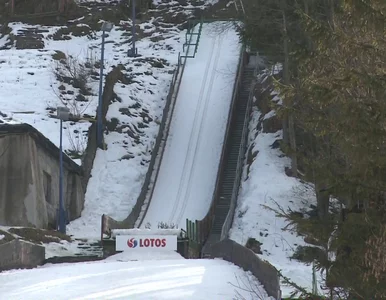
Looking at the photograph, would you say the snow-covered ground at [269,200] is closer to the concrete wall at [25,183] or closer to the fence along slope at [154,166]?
the fence along slope at [154,166]

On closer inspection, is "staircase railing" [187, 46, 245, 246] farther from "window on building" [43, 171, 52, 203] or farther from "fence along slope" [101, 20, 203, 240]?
"window on building" [43, 171, 52, 203]

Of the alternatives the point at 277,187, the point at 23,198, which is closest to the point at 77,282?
the point at 23,198

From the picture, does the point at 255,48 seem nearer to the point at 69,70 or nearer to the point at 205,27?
the point at 69,70

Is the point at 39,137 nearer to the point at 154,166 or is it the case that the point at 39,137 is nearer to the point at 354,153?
the point at 154,166

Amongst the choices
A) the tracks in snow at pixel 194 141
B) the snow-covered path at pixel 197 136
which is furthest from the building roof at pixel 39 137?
the tracks in snow at pixel 194 141

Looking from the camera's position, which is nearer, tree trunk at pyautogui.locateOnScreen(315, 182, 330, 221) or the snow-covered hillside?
tree trunk at pyautogui.locateOnScreen(315, 182, 330, 221)

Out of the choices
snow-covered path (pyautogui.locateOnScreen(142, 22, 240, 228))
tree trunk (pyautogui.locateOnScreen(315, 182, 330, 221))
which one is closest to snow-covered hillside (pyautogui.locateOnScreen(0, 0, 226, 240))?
snow-covered path (pyautogui.locateOnScreen(142, 22, 240, 228))

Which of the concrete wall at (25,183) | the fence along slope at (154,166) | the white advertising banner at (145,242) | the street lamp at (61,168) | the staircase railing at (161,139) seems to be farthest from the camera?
the staircase railing at (161,139)
